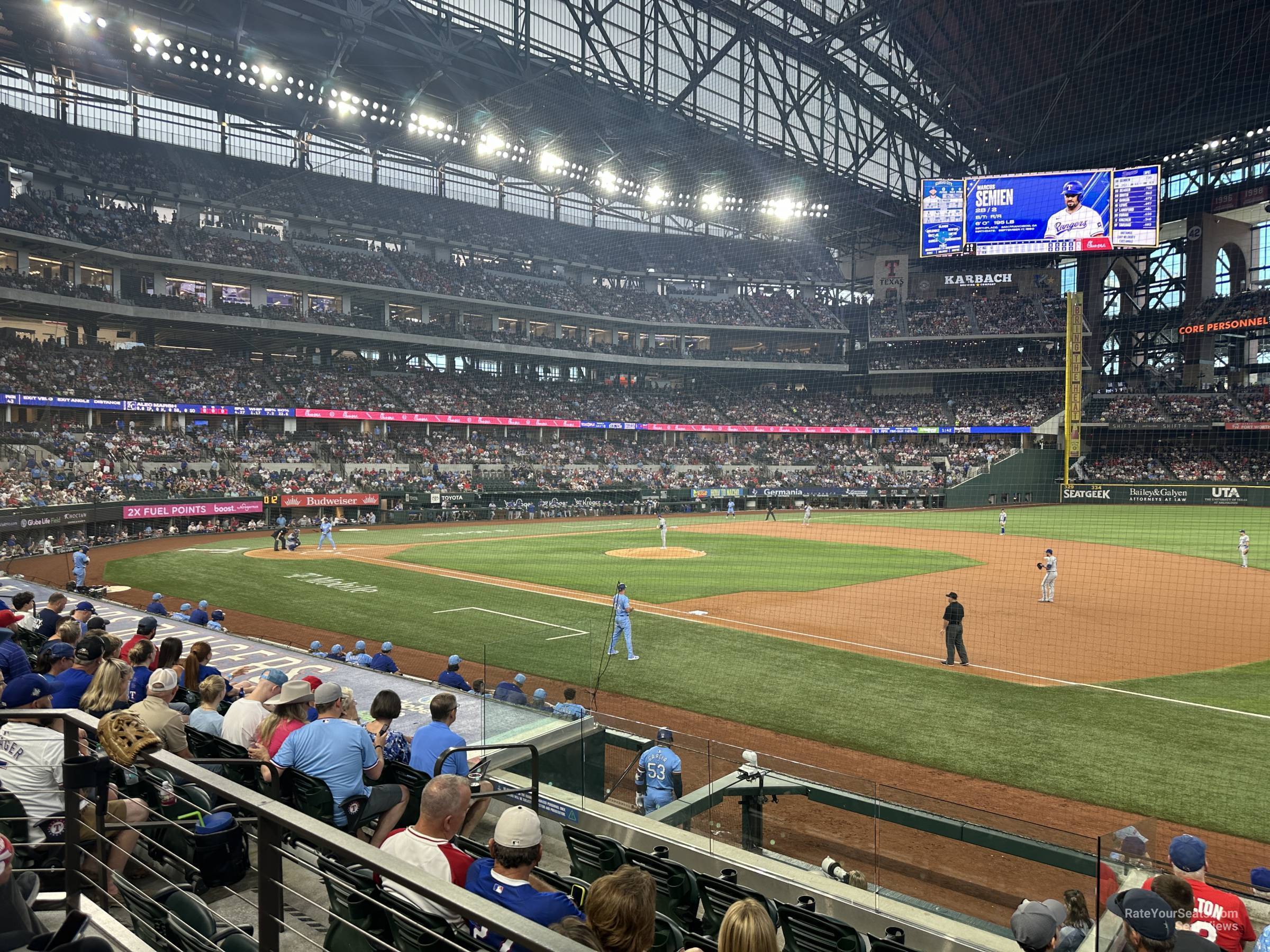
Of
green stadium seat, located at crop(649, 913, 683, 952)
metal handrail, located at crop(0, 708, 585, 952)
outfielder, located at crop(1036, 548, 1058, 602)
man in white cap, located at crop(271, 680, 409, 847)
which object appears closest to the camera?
metal handrail, located at crop(0, 708, 585, 952)

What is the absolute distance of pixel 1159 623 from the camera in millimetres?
20062

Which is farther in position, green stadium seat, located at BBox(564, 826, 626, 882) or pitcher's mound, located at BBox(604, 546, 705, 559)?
pitcher's mound, located at BBox(604, 546, 705, 559)

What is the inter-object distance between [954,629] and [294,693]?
13.3m

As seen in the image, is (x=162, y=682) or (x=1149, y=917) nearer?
(x=1149, y=917)

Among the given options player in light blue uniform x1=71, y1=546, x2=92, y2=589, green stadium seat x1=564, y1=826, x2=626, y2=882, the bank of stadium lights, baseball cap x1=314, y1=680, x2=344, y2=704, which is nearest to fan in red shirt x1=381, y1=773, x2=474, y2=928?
green stadium seat x1=564, y1=826, x2=626, y2=882

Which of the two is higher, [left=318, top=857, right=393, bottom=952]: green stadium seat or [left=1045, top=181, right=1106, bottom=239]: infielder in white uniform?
[left=1045, top=181, right=1106, bottom=239]: infielder in white uniform

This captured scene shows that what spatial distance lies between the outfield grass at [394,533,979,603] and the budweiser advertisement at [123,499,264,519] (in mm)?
12295

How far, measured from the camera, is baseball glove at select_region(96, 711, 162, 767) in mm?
3340

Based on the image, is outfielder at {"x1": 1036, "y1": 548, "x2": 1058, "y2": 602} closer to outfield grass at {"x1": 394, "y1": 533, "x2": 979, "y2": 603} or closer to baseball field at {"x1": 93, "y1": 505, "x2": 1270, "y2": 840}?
baseball field at {"x1": 93, "y1": 505, "x2": 1270, "y2": 840}

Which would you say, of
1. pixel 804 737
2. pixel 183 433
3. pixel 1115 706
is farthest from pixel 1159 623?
pixel 183 433

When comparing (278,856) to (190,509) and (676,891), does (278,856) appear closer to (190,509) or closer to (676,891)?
(676,891)

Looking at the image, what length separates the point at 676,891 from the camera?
15.6ft

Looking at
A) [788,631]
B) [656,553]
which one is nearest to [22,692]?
[788,631]

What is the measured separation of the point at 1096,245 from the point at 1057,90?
11.2 m
